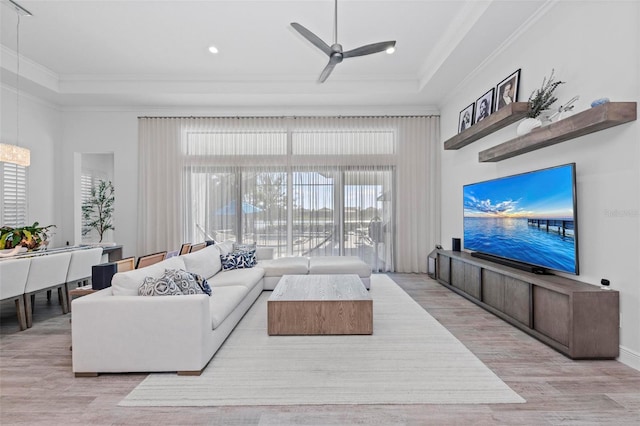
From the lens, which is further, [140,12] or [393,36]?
[393,36]

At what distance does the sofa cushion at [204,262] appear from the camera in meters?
3.67

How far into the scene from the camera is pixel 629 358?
2.38m

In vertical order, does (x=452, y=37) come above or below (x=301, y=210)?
above

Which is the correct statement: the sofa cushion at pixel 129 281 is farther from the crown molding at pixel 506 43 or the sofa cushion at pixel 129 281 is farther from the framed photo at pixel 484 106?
the crown molding at pixel 506 43

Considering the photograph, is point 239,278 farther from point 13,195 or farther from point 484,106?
point 13,195

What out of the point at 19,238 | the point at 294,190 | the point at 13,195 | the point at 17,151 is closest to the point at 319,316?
the point at 294,190

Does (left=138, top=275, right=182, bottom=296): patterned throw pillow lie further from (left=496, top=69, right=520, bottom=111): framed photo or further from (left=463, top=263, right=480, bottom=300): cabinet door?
(left=496, top=69, right=520, bottom=111): framed photo

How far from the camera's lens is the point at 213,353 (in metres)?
2.54

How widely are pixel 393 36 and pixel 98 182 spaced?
684cm

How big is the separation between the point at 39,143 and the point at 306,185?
4.64 m

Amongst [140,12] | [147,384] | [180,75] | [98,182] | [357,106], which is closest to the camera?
[147,384]

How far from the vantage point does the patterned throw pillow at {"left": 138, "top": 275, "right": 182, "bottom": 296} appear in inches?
96.7

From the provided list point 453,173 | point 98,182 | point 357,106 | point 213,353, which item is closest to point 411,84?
point 357,106

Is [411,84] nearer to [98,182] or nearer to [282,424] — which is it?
[282,424]
